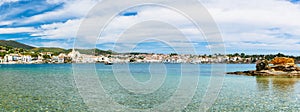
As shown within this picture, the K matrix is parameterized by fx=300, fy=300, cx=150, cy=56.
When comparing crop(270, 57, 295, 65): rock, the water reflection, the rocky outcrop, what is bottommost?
the water reflection

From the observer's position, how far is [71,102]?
28.5 meters

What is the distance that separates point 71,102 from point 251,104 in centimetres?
1721

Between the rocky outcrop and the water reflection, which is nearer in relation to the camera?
the water reflection

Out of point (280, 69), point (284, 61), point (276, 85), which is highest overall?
point (284, 61)

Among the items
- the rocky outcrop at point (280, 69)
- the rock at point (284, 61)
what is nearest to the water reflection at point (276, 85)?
the rocky outcrop at point (280, 69)

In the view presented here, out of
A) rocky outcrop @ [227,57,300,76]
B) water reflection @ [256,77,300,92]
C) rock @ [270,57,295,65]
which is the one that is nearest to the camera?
water reflection @ [256,77,300,92]

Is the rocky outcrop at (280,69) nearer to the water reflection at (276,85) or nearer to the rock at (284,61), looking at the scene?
the rock at (284,61)

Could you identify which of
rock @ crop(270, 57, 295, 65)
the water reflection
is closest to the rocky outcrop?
rock @ crop(270, 57, 295, 65)

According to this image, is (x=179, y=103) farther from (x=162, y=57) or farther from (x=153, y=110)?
(x=162, y=57)

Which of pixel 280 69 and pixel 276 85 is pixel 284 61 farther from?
pixel 276 85

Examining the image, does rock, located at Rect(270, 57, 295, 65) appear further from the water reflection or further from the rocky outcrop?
the water reflection

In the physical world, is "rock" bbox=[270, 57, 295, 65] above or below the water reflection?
above

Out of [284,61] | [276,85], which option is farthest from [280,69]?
[276,85]

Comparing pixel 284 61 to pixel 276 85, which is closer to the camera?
pixel 276 85
